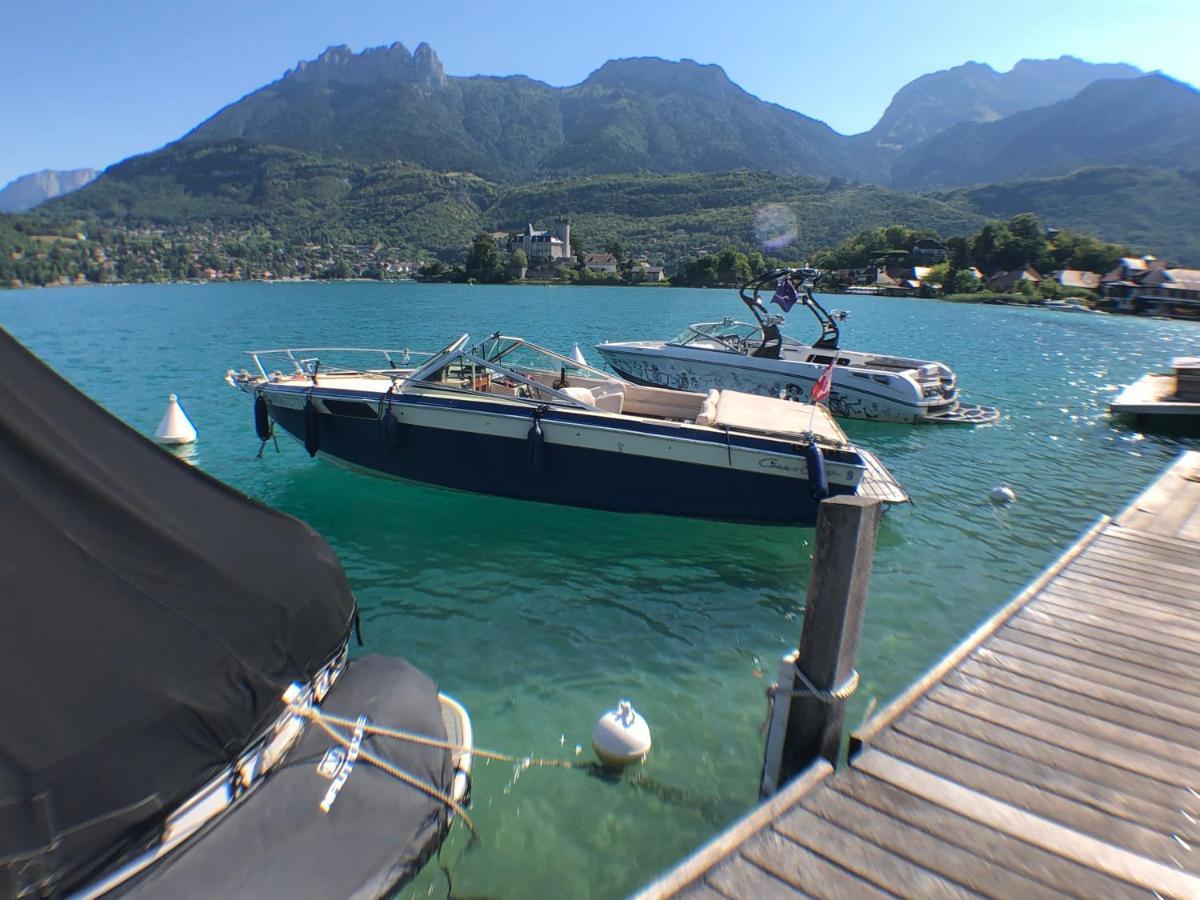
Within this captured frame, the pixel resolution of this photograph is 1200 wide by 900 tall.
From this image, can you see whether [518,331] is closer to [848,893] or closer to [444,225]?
[848,893]

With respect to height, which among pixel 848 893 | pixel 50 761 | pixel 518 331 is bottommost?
→ pixel 518 331

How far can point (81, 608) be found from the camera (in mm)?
3104

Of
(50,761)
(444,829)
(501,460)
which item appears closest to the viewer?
(50,761)

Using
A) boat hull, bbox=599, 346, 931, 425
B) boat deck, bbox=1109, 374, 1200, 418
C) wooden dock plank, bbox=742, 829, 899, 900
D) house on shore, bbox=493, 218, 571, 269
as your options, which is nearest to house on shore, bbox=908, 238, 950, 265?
house on shore, bbox=493, 218, 571, 269

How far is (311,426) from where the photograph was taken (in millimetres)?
10953

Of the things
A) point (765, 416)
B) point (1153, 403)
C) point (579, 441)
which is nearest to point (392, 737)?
point (579, 441)

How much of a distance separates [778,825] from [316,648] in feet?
9.03

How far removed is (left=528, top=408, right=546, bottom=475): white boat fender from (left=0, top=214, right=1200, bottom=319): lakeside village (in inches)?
3730

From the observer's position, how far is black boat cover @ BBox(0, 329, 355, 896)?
2656 mm

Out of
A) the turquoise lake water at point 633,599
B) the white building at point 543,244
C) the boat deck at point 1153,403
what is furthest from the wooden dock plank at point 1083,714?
the white building at point 543,244

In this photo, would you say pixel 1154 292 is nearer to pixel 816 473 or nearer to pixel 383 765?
pixel 816 473

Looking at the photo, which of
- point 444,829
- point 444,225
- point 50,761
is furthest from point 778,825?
point 444,225

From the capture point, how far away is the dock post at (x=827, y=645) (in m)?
3.60

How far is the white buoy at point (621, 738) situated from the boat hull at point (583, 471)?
4.69 m
